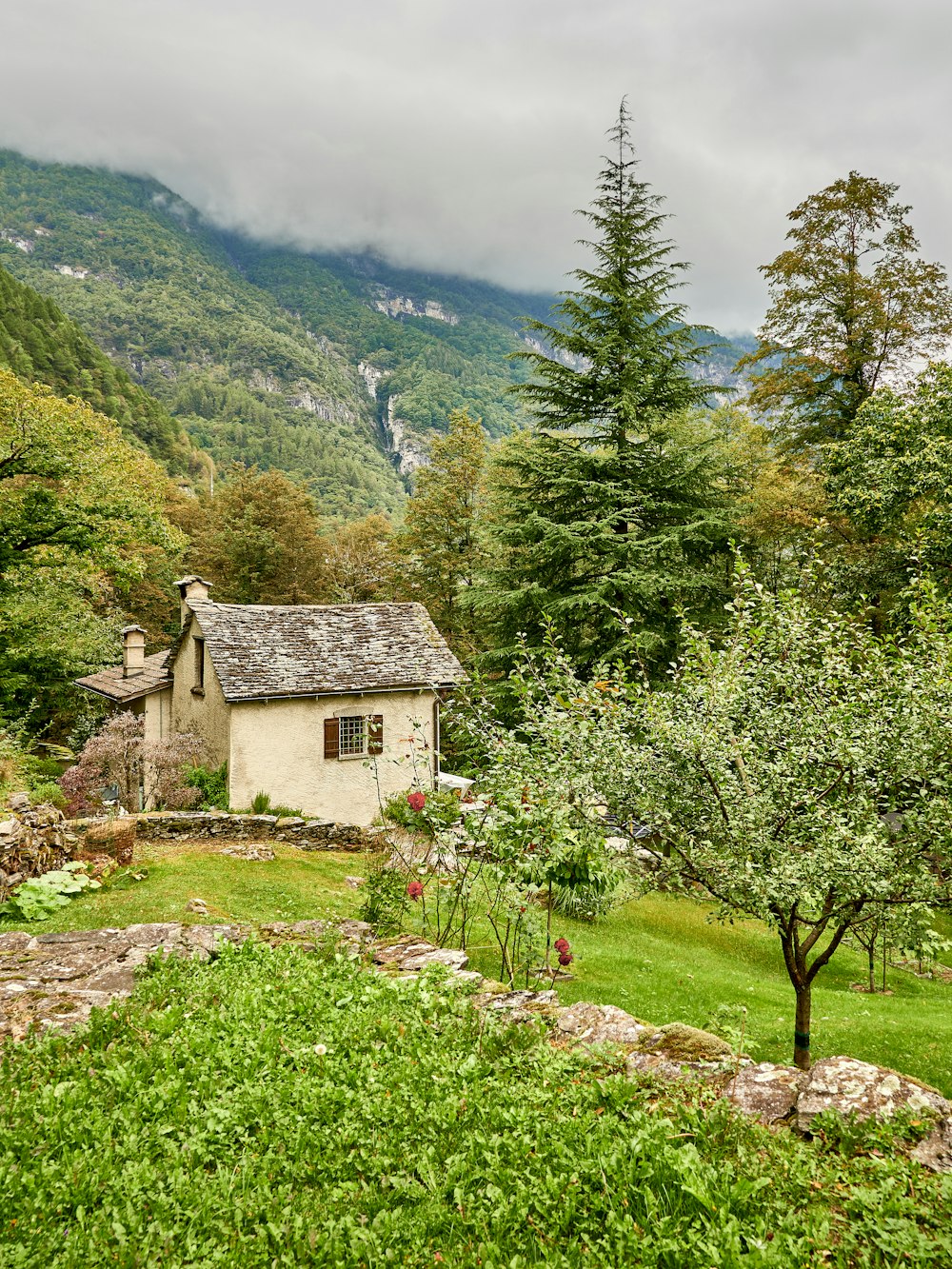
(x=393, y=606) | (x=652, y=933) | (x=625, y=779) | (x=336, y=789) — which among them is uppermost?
Result: (x=393, y=606)

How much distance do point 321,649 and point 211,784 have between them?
16.5 ft

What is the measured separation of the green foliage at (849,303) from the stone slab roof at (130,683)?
23.2 metres

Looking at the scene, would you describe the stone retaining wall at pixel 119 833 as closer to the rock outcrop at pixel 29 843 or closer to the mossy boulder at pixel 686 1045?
the rock outcrop at pixel 29 843

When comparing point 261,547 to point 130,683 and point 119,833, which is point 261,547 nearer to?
point 130,683

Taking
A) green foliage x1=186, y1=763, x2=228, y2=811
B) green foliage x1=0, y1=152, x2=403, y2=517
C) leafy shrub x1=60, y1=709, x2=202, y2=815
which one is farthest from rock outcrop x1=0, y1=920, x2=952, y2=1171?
green foliage x1=0, y1=152, x2=403, y2=517

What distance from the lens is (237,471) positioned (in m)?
43.0

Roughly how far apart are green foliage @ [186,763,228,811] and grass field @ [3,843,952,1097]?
3.45 metres

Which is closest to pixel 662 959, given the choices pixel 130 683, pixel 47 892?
pixel 47 892

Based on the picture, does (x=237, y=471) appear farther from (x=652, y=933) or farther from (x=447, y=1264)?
(x=447, y=1264)

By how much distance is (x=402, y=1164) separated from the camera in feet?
11.5

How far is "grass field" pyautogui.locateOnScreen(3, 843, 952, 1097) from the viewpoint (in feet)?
28.0

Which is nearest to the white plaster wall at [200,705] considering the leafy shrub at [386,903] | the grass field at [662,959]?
the grass field at [662,959]

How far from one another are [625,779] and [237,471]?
42.3 m

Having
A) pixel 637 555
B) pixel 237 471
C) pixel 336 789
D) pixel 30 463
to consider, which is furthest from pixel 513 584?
pixel 237 471
